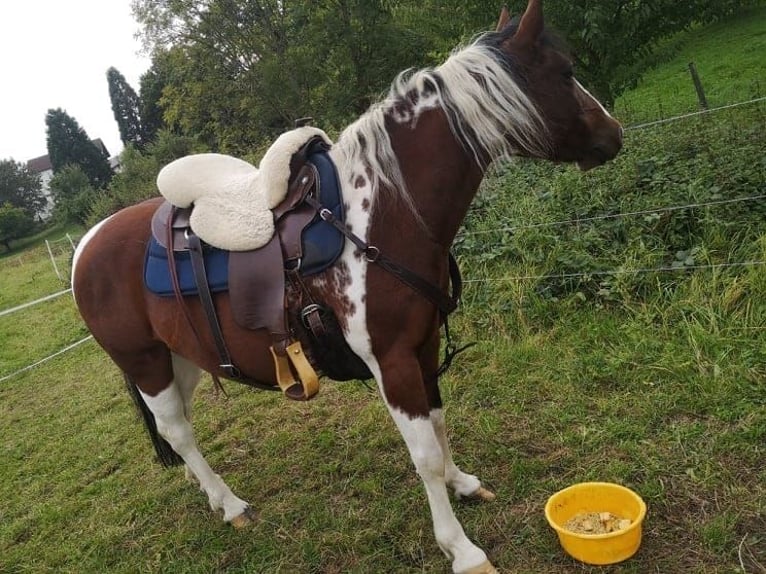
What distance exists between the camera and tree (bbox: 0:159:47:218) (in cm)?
4103

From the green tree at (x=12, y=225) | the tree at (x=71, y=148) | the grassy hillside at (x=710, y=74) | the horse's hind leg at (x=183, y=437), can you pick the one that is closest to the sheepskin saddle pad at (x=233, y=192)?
the horse's hind leg at (x=183, y=437)

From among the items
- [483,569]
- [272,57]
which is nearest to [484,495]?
[483,569]

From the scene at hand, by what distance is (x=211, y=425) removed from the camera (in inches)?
157

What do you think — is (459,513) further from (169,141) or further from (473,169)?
(169,141)

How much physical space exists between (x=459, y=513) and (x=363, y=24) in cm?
1558

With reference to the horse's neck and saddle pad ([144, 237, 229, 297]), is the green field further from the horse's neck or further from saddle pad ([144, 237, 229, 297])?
saddle pad ([144, 237, 229, 297])

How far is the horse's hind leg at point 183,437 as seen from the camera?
275cm

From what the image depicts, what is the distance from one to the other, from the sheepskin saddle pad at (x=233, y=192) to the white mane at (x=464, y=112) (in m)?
0.25

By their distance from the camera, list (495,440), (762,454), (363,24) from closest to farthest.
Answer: (762,454) → (495,440) → (363,24)

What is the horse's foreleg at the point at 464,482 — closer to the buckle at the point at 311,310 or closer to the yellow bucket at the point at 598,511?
the yellow bucket at the point at 598,511

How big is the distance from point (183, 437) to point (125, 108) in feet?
151

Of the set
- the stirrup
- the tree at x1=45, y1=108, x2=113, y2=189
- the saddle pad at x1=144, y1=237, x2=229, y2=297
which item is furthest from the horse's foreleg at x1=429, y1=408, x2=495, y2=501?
the tree at x1=45, y1=108, x2=113, y2=189

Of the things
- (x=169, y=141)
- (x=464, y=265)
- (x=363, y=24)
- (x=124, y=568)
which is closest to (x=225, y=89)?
(x=363, y=24)

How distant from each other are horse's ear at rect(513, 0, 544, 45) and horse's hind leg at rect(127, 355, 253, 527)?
216 cm
